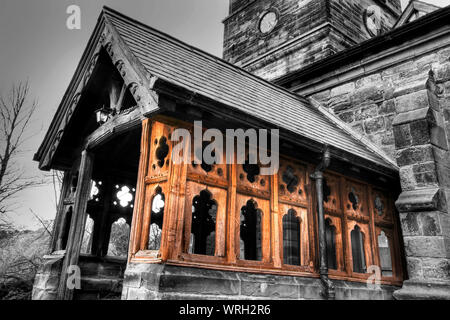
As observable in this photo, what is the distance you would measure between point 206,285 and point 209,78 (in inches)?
123

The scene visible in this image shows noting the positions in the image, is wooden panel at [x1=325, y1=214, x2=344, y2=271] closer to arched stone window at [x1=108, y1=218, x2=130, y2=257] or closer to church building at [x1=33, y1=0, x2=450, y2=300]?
church building at [x1=33, y1=0, x2=450, y2=300]

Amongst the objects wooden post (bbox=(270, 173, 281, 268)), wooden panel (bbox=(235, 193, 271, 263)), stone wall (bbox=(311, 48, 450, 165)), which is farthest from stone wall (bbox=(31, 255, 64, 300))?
stone wall (bbox=(311, 48, 450, 165))

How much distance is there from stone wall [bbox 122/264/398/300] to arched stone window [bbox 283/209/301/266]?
12.1 feet

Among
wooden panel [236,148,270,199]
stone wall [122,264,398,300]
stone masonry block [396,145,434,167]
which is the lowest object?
stone wall [122,264,398,300]

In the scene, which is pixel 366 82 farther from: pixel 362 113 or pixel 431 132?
pixel 431 132

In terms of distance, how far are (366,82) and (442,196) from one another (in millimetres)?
4151

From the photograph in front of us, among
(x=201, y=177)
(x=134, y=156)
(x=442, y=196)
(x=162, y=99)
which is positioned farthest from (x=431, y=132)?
(x=134, y=156)

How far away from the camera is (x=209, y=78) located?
548 cm

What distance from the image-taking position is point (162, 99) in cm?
374

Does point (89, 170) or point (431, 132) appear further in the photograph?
point (89, 170)

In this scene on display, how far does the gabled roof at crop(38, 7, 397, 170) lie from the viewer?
173 inches
